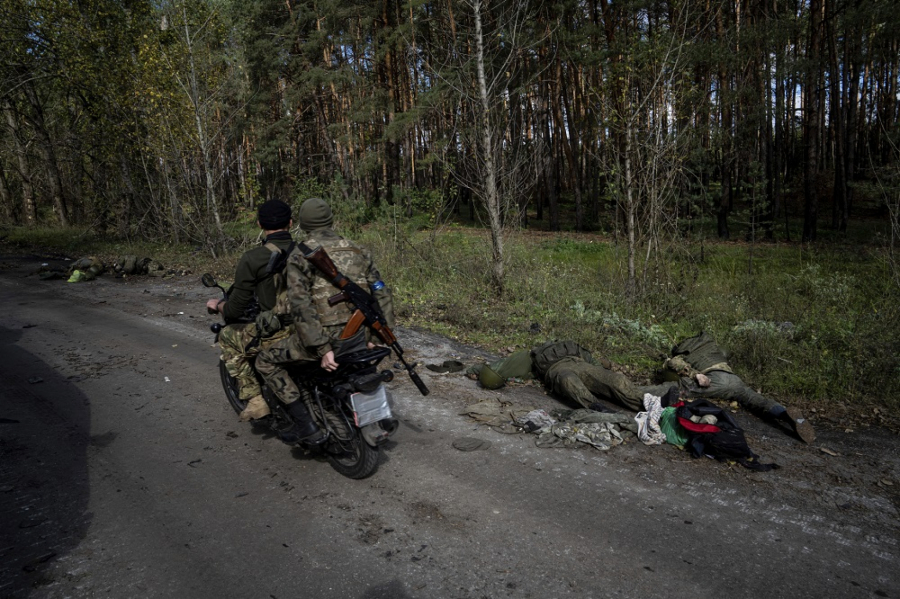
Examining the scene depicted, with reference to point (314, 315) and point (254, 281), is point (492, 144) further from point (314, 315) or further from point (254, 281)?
point (314, 315)

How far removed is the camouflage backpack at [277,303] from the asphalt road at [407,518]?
113 cm

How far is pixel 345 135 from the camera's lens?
24.1 m

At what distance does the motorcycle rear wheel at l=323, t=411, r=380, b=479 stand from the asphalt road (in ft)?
0.33

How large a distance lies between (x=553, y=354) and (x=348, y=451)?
121 inches

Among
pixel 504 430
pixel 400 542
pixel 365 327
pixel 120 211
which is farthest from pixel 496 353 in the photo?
pixel 120 211

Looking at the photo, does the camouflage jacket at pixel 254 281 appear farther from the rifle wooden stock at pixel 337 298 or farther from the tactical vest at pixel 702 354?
the tactical vest at pixel 702 354

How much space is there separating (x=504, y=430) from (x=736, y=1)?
24.4 meters

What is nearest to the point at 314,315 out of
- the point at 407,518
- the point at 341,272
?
the point at 341,272

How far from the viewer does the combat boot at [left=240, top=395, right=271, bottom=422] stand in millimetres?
4727

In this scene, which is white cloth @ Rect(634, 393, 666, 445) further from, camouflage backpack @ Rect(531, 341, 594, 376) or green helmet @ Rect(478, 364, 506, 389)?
green helmet @ Rect(478, 364, 506, 389)

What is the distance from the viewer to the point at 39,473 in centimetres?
429

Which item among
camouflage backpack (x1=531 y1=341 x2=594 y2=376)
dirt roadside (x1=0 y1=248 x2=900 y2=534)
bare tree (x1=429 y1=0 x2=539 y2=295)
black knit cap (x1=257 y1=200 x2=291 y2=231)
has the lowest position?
dirt roadside (x1=0 y1=248 x2=900 y2=534)

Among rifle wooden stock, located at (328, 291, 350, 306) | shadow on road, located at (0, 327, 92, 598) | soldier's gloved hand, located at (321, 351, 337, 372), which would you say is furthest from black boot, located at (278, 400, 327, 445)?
shadow on road, located at (0, 327, 92, 598)

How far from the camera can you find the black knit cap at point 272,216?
4.39 metres
